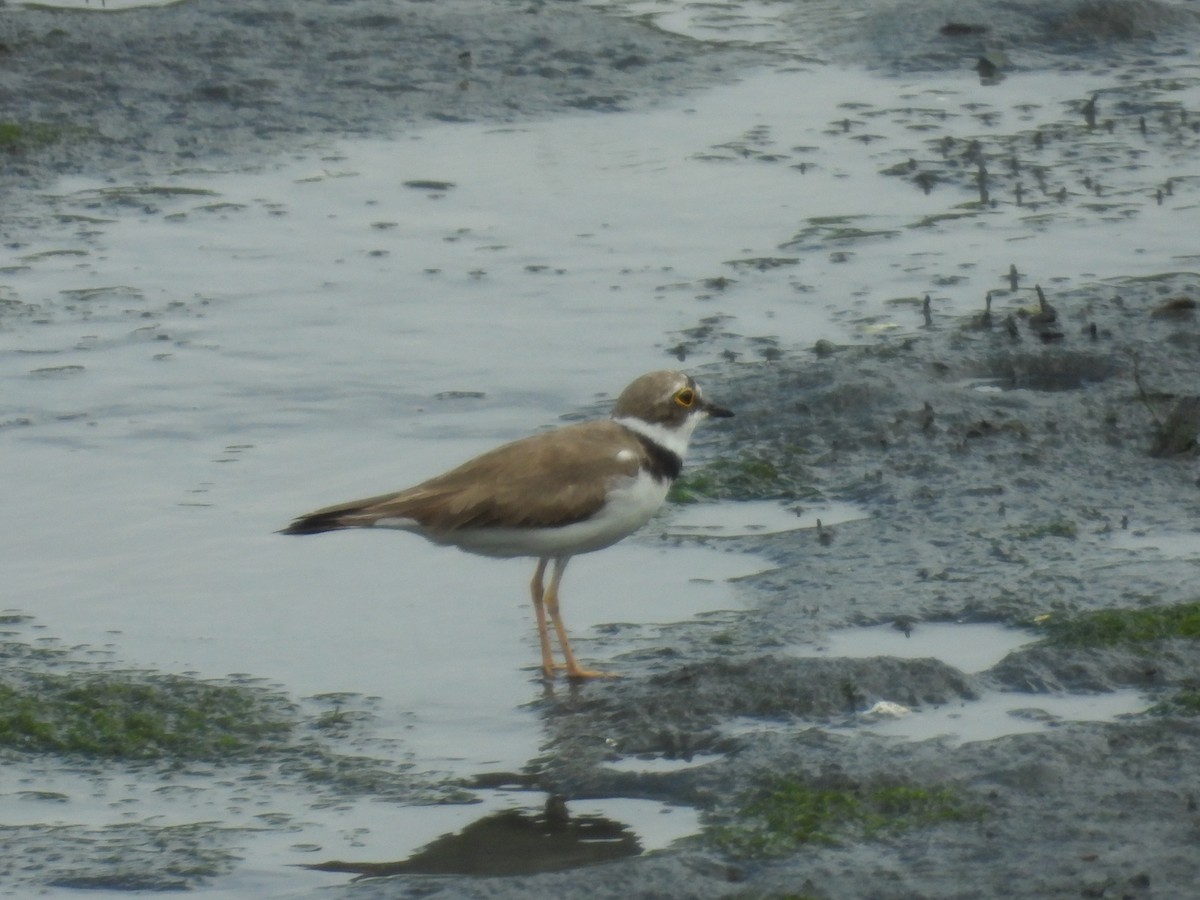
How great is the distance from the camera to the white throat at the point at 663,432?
6.14 m

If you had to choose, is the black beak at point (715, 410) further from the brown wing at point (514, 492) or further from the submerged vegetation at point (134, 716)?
the submerged vegetation at point (134, 716)

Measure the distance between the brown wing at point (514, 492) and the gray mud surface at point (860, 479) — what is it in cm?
49

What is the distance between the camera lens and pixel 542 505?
18.9ft

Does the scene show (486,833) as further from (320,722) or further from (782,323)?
(782,323)

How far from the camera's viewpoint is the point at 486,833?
4.71m

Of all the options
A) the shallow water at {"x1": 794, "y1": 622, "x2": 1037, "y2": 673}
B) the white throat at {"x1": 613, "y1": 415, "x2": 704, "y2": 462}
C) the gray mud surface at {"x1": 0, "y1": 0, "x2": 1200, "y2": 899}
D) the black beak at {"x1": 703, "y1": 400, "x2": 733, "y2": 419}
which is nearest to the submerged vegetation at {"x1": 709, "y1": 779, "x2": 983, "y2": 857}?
the gray mud surface at {"x1": 0, "y1": 0, "x2": 1200, "y2": 899}

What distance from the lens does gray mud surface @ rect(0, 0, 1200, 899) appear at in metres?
4.42

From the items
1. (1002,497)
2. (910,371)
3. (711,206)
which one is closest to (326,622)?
(1002,497)

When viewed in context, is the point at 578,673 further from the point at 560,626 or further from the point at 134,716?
the point at 134,716

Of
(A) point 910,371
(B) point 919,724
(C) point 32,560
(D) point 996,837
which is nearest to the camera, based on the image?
(D) point 996,837

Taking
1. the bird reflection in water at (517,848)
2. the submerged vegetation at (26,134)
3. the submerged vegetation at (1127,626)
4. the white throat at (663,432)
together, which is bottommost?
the bird reflection in water at (517,848)

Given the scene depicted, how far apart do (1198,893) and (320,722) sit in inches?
90.1

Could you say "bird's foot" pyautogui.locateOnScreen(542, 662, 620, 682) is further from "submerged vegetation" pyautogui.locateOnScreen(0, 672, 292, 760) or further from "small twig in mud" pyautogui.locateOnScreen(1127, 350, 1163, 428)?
"small twig in mud" pyautogui.locateOnScreen(1127, 350, 1163, 428)

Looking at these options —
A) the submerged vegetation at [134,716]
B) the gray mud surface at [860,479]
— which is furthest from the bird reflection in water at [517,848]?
the submerged vegetation at [134,716]
